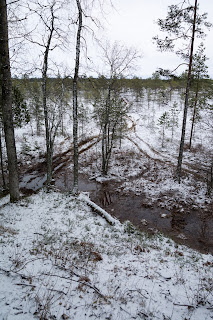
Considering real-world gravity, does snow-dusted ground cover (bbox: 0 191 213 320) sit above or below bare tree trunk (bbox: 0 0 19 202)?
below

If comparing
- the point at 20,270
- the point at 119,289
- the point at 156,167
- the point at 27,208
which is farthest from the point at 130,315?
the point at 156,167

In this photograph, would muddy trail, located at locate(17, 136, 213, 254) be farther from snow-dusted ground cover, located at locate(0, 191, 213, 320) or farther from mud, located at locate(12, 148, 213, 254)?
snow-dusted ground cover, located at locate(0, 191, 213, 320)

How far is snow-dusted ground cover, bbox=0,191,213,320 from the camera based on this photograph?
2797 millimetres

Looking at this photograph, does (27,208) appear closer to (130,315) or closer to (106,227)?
(106,227)

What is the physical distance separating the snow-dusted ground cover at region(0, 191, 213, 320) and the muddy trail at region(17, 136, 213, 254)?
2227mm

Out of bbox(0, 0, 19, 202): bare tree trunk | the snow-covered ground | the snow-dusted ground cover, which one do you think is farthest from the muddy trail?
bbox(0, 0, 19, 202): bare tree trunk

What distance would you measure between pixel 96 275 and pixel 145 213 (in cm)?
736

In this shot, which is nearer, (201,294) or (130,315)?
(130,315)

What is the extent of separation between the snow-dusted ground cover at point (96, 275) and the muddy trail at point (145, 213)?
223 centimetres

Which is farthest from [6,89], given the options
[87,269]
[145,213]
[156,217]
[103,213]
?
[156,217]

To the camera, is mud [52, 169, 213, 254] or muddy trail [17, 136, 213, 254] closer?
mud [52, 169, 213, 254]

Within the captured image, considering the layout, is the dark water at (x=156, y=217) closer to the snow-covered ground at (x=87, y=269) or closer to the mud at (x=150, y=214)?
the mud at (x=150, y=214)

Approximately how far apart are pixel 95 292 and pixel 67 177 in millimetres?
15153

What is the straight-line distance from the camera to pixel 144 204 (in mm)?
11719
